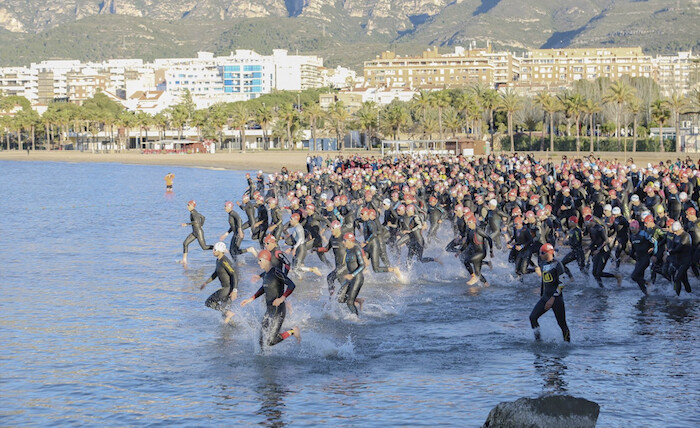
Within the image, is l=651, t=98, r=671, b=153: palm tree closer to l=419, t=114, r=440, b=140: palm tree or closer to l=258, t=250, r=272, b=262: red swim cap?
l=419, t=114, r=440, b=140: palm tree

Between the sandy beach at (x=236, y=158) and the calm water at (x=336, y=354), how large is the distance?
5199cm

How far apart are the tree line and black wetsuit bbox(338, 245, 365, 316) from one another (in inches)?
2511

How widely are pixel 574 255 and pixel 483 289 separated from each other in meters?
2.28

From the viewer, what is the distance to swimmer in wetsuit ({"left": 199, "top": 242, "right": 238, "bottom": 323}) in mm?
16297

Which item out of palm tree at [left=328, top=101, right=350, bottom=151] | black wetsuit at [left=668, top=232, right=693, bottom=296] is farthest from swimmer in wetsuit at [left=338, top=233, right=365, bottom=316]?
palm tree at [left=328, top=101, right=350, bottom=151]

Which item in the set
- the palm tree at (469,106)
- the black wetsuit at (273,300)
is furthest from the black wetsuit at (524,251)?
the palm tree at (469,106)

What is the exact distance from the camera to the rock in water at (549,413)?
10.8m

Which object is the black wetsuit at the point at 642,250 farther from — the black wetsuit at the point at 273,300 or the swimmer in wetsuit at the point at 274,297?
the black wetsuit at the point at 273,300

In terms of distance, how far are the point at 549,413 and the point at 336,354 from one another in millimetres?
5478

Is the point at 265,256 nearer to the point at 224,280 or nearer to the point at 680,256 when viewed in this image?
the point at 224,280

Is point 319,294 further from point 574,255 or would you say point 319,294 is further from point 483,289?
point 574,255

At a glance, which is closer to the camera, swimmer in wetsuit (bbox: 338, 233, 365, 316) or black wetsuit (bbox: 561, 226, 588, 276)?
swimmer in wetsuit (bbox: 338, 233, 365, 316)

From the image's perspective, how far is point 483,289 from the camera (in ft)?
69.8

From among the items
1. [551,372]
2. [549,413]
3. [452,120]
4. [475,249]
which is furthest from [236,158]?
[549,413]
